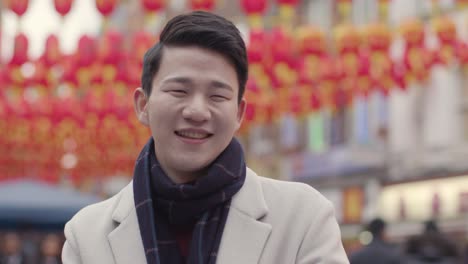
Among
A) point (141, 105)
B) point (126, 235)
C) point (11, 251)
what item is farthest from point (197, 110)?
point (11, 251)

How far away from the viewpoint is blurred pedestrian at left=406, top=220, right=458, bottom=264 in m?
9.25

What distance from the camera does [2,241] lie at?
16.4 m

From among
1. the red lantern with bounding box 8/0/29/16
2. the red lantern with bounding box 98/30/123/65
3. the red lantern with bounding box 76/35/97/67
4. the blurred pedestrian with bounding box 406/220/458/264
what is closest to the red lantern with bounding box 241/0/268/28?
the red lantern with bounding box 8/0/29/16

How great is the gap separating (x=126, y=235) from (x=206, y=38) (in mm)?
569

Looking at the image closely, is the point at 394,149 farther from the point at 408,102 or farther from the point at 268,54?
the point at 268,54

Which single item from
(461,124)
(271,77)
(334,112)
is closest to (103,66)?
(271,77)

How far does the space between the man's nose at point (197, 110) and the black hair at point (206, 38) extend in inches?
5.4

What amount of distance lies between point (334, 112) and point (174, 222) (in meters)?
27.2

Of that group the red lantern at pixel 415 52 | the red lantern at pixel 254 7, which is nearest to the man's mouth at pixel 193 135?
the red lantern at pixel 254 7

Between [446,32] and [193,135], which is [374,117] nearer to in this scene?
[446,32]

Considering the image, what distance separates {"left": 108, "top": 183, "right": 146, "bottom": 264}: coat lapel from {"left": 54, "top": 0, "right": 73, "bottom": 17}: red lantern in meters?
12.8

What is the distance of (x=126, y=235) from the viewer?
123 inches

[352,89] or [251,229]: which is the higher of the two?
[251,229]

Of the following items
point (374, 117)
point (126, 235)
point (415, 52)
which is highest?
point (126, 235)
